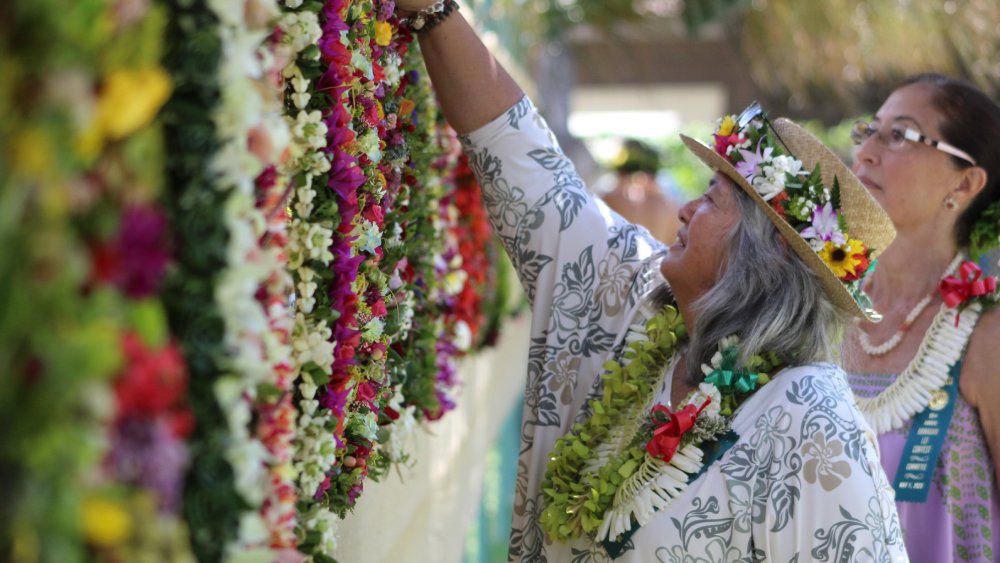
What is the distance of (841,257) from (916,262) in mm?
1125

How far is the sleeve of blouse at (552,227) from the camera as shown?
2559mm

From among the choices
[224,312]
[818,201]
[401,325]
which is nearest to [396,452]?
[401,325]

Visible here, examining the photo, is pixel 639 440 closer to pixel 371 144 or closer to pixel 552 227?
pixel 552 227

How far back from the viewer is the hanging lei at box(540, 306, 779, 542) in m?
2.28

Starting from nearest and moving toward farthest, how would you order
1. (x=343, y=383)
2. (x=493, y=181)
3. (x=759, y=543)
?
(x=343, y=383) < (x=759, y=543) < (x=493, y=181)

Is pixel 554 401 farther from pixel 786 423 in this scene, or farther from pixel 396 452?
pixel 786 423

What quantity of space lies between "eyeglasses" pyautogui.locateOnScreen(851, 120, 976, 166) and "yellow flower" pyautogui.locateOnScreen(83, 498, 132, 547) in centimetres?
296

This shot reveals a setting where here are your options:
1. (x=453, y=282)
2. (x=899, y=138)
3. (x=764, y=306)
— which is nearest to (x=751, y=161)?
(x=764, y=306)

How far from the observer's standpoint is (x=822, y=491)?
216cm

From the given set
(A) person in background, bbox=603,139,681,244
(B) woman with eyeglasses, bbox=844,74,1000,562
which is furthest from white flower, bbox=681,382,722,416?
(A) person in background, bbox=603,139,681,244

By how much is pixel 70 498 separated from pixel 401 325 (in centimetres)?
152

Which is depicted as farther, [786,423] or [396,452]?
[396,452]

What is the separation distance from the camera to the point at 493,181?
2.58 metres

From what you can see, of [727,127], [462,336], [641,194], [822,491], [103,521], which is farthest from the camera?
[641,194]
